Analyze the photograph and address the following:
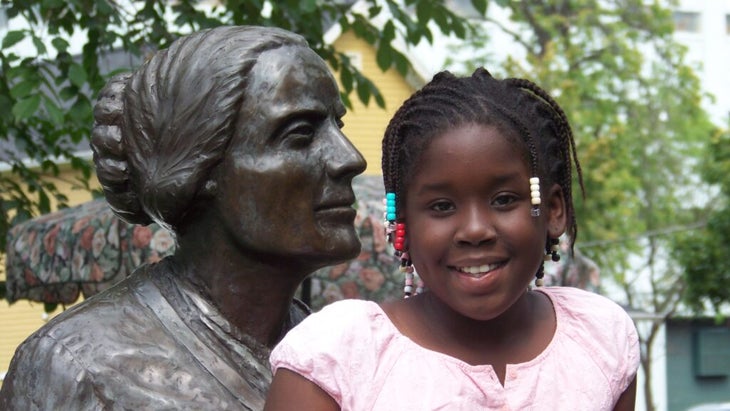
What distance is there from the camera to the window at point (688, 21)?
119ft

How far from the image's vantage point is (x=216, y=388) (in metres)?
2.53

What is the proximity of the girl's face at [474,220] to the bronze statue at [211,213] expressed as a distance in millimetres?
323

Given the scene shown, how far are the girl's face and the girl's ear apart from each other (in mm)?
101

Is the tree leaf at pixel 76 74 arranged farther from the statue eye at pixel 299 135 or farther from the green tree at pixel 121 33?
the statue eye at pixel 299 135

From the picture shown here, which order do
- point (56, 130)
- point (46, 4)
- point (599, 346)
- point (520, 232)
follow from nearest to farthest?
point (520, 232) → point (599, 346) → point (46, 4) → point (56, 130)

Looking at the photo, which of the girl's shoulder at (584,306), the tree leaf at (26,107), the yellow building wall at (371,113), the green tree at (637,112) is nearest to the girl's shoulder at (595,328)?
the girl's shoulder at (584,306)

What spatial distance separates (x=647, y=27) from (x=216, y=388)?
2267cm

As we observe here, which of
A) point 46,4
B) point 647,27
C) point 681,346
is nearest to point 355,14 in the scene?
point 46,4

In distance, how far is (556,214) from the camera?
2.47 meters

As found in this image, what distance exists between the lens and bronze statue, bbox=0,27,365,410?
8.27 feet

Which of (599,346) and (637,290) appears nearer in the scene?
(599,346)

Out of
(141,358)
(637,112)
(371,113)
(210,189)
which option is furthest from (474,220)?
(637,112)

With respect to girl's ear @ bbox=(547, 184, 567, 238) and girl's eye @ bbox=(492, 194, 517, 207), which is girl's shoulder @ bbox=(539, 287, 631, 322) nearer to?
girl's ear @ bbox=(547, 184, 567, 238)

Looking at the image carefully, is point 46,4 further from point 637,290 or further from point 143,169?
point 637,290
